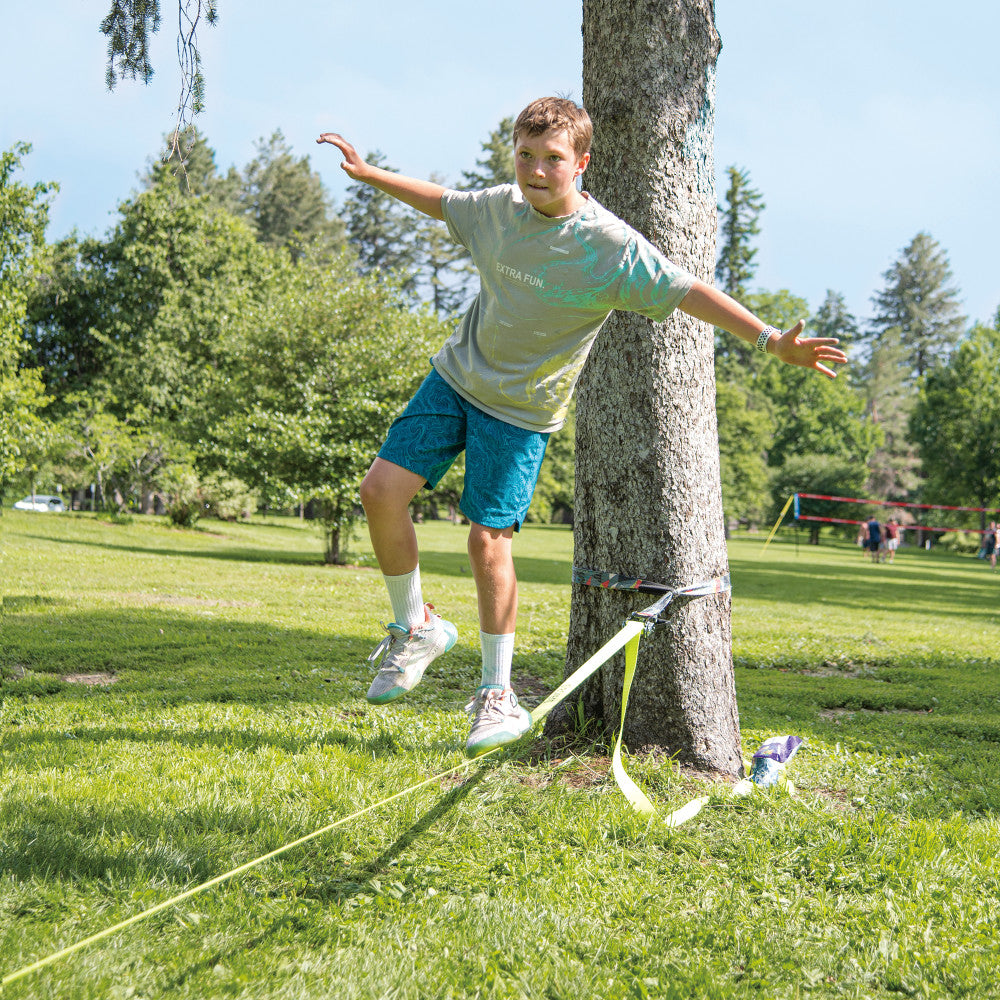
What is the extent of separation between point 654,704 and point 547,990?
6.16 ft

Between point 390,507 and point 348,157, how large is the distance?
1.42m

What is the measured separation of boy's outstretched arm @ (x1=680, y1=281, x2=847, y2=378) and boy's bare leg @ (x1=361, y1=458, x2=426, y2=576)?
4.19 ft

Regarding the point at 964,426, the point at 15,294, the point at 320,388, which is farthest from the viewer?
the point at 964,426

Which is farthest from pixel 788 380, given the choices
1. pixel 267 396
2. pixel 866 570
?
pixel 267 396

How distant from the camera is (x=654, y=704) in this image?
14.3 feet

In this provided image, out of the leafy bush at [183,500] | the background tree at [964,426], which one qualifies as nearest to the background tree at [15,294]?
the leafy bush at [183,500]

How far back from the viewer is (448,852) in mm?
3420

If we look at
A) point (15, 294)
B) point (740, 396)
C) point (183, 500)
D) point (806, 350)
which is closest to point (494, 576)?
point (806, 350)

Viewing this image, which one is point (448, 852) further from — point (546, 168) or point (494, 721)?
point (546, 168)

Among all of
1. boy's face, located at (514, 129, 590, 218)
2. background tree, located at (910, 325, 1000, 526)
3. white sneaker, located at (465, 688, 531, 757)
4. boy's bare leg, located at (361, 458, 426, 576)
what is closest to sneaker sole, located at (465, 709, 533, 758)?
white sneaker, located at (465, 688, 531, 757)

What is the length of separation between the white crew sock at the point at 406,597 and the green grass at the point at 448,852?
76cm

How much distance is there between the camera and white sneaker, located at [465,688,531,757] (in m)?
3.51

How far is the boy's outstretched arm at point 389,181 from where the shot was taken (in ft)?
12.0

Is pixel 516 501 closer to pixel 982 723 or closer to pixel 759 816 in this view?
pixel 759 816
